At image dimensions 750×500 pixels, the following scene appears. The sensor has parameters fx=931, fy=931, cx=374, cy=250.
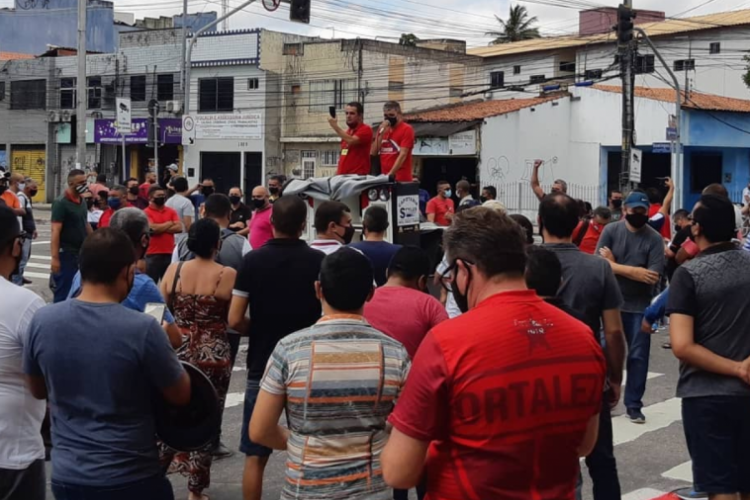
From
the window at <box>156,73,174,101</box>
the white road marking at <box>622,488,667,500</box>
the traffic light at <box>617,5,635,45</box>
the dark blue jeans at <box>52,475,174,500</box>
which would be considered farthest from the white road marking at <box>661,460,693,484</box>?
the window at <box>156,73,174,101</box>

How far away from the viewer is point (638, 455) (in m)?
7.47

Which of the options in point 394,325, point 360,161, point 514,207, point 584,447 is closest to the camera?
point 584,447

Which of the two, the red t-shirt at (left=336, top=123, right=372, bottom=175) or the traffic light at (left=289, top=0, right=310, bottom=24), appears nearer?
the red t-shirt at (left=336, top=123, right=372, bottom=175)

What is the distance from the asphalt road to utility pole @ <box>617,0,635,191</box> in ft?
50.6

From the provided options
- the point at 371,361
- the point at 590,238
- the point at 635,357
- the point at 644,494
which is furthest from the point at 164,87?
the point at 371,361

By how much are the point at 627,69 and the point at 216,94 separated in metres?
25.6

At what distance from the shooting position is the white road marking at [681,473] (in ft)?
22.5

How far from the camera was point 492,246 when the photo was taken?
290cm

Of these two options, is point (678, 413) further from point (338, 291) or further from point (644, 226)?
point (338, 291)

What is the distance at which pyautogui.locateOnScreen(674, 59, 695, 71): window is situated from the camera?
49.1 metres

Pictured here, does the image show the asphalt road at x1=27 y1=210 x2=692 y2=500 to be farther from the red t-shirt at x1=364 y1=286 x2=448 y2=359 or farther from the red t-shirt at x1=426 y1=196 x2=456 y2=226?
the red t-shirt at x1=426 y1=196 x2=456 y2=226

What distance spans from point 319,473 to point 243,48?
142 feet


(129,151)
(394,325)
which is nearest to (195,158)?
(129,151)

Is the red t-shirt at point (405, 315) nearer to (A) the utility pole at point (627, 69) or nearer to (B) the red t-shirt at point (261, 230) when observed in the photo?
(B) the red t-shirt at point (261, 230)
